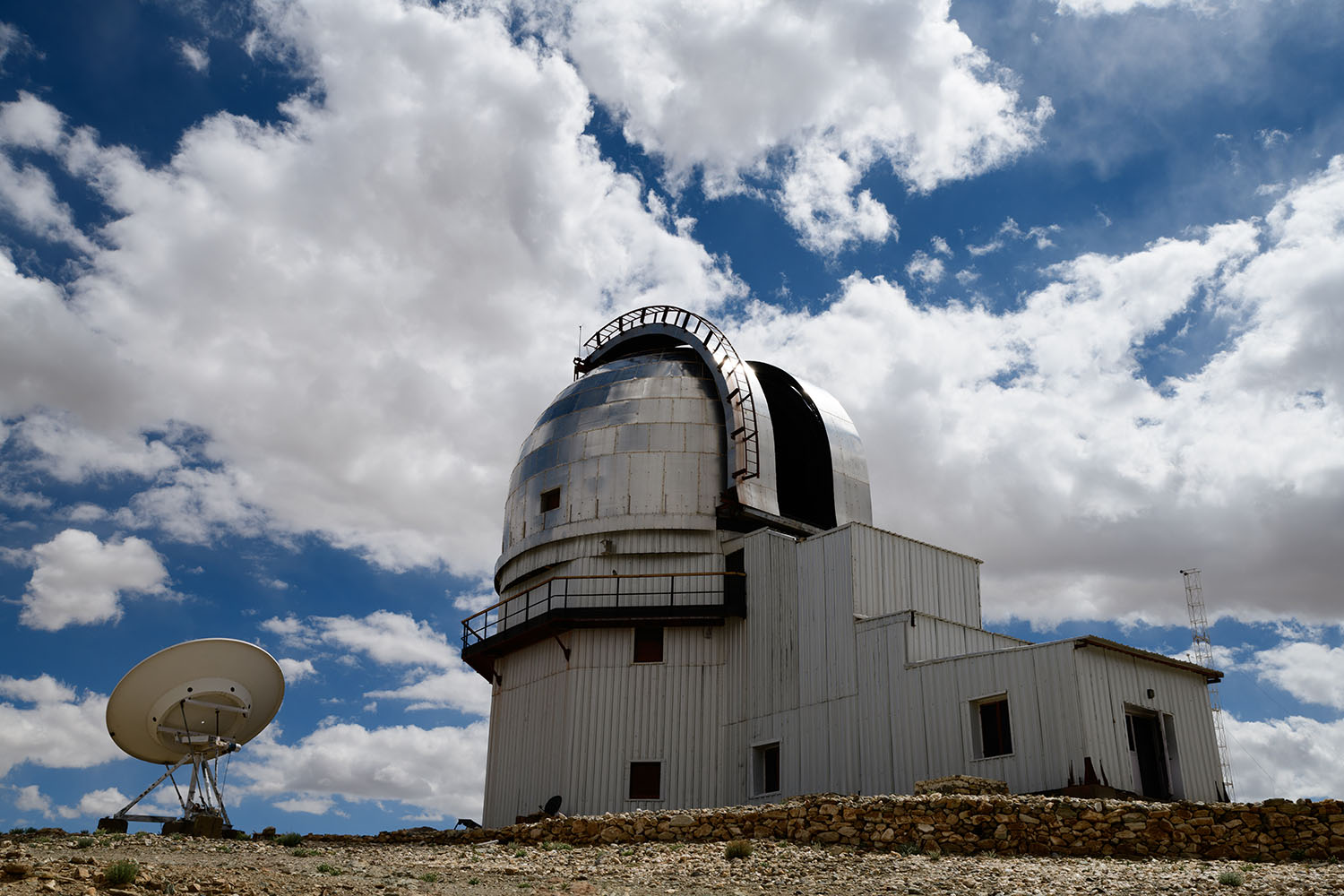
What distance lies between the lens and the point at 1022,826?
60.7 feet

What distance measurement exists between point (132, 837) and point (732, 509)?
15.2 m

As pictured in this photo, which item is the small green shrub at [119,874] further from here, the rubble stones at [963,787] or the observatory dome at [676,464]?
the observatory dome at [676,464]

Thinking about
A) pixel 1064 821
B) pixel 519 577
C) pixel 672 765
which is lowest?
pixel 1064 821

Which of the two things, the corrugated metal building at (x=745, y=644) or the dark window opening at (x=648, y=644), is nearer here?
the corrugated metal building at (x=745, y=644)

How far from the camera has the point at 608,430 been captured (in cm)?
3155

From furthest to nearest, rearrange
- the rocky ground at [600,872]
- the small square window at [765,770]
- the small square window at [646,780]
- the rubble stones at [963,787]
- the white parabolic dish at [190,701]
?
the small square window at [646,780], the small square window at [765,770], the white parabolic dish at [190,701], the rubble stones at [963,787], the rocky ground at [600,872]

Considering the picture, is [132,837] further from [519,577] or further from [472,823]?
[519,577]

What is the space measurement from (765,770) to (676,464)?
781 centimetres

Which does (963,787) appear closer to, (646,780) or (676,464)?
(646,780)

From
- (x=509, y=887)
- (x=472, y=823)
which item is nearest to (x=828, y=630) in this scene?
(x=472, y=823)

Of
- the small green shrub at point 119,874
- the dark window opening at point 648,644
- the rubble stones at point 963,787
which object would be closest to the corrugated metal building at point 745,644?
the dark window opening at point 648,644

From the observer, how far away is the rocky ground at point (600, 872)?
1400cm

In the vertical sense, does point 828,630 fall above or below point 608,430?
below

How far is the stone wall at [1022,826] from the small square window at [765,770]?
6007mm
